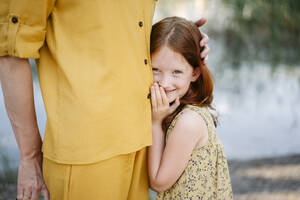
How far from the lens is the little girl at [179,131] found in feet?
4.64

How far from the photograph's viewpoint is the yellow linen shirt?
1.03 m

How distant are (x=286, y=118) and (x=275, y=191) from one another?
1960 millimetres

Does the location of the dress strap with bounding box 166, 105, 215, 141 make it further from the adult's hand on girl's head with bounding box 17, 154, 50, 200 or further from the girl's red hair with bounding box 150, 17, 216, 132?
the adult's hand on girl's head with bounding box 17, 154, 50, 200

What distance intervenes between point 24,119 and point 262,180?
2872mm

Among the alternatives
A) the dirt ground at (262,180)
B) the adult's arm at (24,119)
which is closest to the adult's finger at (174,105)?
the adult's arm at (24,119)

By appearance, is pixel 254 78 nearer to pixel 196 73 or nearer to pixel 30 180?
pixel 196 73

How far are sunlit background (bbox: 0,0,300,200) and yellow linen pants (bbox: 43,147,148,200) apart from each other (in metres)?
2.43

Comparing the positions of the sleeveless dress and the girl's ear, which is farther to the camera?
the girl's ear

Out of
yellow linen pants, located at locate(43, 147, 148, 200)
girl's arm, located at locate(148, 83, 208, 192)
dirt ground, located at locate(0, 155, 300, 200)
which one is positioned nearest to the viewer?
yellow linen pants, located at locate(43, 147, 148, 200)

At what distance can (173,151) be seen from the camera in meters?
1.41

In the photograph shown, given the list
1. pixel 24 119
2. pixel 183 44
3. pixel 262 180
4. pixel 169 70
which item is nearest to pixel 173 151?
pixel 169 70

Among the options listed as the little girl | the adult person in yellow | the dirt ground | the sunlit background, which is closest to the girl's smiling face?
the little girl

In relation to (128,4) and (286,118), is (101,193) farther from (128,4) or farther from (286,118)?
(286,118)

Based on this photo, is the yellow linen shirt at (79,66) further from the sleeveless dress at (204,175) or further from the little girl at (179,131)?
the sleeveless dress at (204,175)
